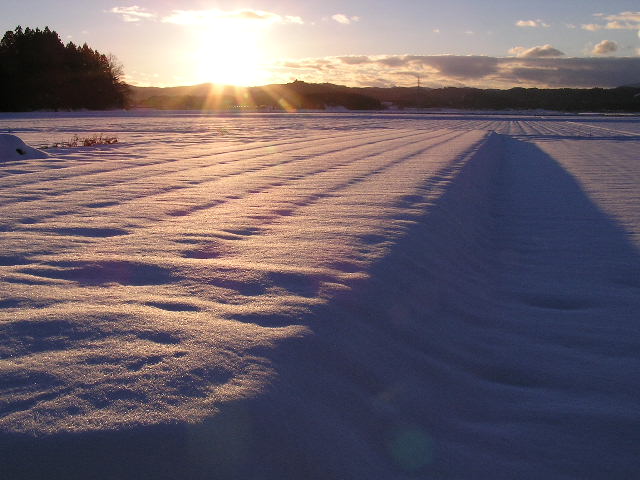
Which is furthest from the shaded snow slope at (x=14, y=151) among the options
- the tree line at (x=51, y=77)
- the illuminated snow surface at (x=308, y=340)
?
the tree line at (x=51, y=77)

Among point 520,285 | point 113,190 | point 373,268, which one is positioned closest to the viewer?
point 373,268

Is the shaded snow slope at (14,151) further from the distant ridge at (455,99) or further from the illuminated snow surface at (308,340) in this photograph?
the distant ridge at (455,99)

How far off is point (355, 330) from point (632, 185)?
18.8 ft

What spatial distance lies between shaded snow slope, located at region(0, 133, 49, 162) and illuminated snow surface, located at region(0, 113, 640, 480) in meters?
3.18

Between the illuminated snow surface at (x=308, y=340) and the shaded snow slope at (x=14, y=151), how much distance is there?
3.18m

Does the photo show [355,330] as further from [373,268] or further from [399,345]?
[373,268]

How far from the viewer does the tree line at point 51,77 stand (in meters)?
40.6

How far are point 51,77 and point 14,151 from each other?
39.1 metres

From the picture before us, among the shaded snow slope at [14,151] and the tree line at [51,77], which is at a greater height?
the tree line at [51,77]

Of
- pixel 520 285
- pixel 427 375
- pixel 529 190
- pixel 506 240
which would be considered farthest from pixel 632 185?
pixel 427 375

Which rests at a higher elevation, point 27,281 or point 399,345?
point 27,281

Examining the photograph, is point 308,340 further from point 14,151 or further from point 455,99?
point 455,99

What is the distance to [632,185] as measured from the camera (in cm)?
653

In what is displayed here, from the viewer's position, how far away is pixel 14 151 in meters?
7.35
